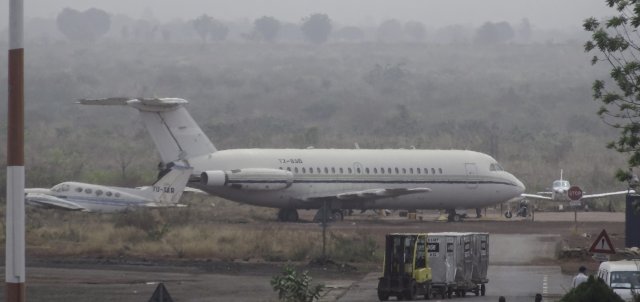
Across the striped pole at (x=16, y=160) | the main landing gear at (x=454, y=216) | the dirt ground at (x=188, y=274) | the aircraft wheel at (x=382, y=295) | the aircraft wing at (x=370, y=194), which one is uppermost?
the striped pole at (x=16, y=160)

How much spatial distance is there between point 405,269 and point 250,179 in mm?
22273

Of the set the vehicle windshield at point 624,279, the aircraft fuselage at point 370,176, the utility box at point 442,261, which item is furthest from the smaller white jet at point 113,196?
the vehicle windshield at point 624,279

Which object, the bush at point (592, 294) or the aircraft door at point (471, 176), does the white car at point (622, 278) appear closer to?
the bush at point (592, 294)

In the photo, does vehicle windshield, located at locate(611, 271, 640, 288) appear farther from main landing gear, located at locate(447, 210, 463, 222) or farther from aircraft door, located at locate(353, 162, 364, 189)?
main landing gear, located at locate(447, 210, 463, 222)

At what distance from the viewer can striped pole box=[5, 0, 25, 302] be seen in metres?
12.6

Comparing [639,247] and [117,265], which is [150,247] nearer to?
[117,265]

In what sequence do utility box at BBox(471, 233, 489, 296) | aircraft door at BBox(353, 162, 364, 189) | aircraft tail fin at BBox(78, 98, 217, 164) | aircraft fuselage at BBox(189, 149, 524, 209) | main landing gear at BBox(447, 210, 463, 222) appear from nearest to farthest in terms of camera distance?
1. utility box at BBox(471, 233, 489, 296)
2. aircraft tail fin at BBox(78, 98, 217, 164)
3. aircraft fuselage at BBox(189, 149, 524, 209)
4. aircraft door at BBox(353, 162, 364, 189)
5. main landing gear at BBox(447, 210, 463, 222)

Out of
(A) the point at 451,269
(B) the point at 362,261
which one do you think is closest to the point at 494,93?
(B) the point at 362,261

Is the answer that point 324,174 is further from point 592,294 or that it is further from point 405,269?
point 592,294

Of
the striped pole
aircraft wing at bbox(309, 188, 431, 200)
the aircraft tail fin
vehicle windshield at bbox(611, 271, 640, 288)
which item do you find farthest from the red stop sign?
the striped pole

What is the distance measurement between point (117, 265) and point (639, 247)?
13.8m

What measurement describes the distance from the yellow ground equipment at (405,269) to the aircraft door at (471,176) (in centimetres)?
2757

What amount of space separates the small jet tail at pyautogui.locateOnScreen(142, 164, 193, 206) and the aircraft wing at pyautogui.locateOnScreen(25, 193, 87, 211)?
2.47m

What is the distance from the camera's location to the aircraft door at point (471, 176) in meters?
55.1
